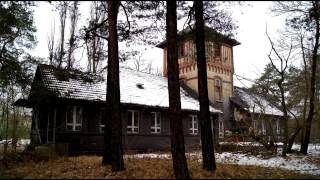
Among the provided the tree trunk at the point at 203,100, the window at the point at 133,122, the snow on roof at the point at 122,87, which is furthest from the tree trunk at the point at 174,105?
the window at the point at 133,122

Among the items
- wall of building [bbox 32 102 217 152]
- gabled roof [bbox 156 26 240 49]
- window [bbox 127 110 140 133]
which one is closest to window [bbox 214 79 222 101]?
wall of building [bbox 32 102 217 152]

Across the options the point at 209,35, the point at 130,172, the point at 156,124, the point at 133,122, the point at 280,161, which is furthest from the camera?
the point at 156,124

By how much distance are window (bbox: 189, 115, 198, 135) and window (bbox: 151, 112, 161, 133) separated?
319 cm

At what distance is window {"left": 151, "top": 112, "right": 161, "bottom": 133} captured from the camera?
26812 millimetres

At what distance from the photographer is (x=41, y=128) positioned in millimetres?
24172

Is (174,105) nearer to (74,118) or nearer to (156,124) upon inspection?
(74,118)

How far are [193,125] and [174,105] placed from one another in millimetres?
18275

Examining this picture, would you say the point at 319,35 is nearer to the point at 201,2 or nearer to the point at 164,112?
the point at 201,2

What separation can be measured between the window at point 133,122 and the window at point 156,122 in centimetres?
126

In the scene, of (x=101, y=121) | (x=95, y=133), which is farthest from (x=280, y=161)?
(x=101, y=121)

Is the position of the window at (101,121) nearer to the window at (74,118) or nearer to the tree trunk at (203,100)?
the window at (74,118)

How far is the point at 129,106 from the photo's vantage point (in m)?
25.1

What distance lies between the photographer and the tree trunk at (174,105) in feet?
36.0

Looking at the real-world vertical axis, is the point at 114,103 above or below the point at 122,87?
below
